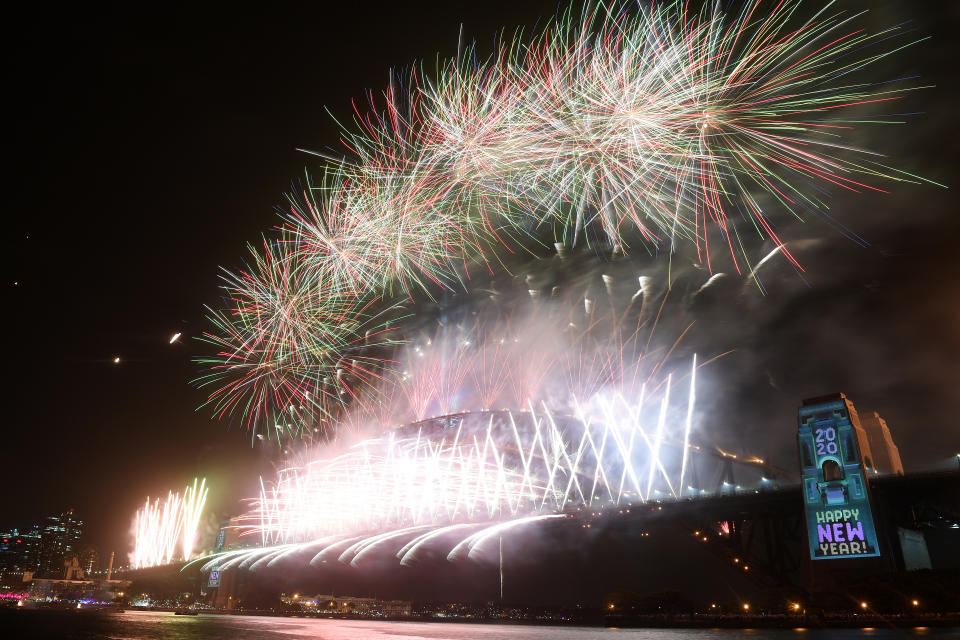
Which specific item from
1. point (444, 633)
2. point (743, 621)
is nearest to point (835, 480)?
point (743, 621)

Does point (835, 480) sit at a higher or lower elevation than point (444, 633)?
higher

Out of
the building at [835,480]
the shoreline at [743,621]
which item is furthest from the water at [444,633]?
the building at [835,480]

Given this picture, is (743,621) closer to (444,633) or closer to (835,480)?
(835,480)

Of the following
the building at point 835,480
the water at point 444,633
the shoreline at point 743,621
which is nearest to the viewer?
the water at point 444,633

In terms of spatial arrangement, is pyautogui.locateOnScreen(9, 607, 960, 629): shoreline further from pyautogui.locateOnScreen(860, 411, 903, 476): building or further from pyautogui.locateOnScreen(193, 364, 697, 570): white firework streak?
pyautogui.locateOnScreen(860, 411, 903, 476): building

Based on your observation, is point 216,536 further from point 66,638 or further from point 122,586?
point 66,638

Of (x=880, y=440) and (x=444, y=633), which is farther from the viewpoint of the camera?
(x=880, y=440)

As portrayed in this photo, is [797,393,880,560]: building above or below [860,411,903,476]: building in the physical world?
below

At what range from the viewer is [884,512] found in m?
56.2

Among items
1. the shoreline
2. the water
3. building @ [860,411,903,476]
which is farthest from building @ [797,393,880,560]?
building @ [860,411,903,476]

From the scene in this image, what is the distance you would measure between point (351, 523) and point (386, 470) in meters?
14.4

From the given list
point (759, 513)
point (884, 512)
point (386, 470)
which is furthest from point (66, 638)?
point (884, 512)

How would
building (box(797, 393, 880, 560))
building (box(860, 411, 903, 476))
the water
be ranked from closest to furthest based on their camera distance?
the water → building (box(797, 393, 880, 560)) → building (box(860, 411, 903, 476))

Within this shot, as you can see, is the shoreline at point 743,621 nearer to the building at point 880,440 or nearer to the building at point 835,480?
the building at point 835,480
